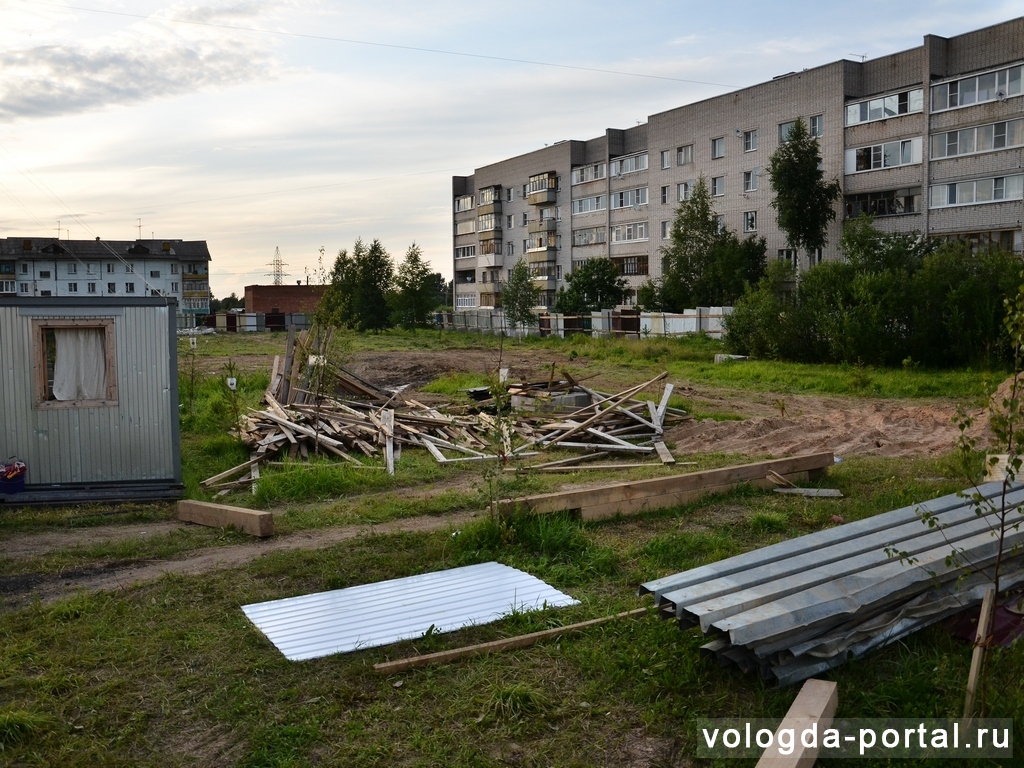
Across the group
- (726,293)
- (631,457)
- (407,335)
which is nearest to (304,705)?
(631,457)

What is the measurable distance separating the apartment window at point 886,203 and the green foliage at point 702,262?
5.81 meters

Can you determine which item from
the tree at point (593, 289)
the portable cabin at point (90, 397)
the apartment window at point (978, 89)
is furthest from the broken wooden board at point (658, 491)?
the tree at point (593, 289)

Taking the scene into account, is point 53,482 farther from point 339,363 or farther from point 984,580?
point 984,580

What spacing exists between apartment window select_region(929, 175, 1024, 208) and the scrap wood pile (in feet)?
103

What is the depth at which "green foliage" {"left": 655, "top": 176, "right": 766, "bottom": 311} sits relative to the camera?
50.8m

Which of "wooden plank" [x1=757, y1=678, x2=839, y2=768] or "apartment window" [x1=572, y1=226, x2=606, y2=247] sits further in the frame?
"apartment window" [x1=572, y1=226, x2=606, y2=247]

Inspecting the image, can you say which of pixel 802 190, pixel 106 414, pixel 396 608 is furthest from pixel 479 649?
pixel 802 190

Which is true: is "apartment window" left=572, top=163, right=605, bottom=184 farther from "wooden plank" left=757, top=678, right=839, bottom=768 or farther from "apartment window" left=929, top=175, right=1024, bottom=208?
"wooden plank" left=757, top=678, right=839, bottom=768

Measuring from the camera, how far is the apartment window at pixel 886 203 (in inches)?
1783

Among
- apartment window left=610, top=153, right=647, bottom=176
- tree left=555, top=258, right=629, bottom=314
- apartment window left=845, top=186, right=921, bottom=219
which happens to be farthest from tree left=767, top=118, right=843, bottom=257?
apartment window left=610, top=153, right=647, bottom=176

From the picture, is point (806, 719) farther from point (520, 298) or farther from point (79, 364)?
point (520, 298)

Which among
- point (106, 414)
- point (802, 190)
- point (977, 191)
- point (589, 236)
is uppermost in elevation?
point (589, 236)

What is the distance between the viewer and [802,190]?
47000 millimetres

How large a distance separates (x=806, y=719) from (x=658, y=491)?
534 cm
